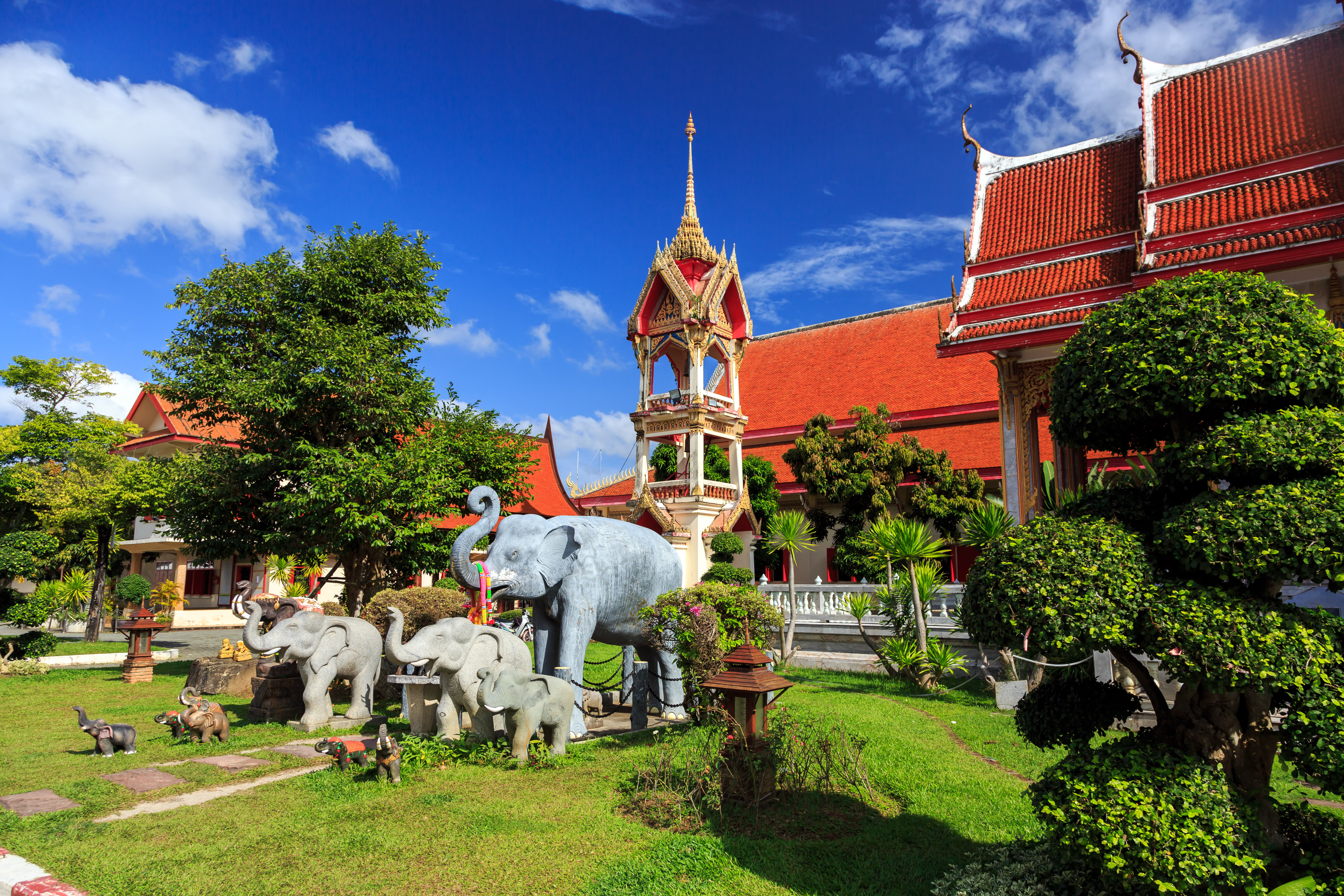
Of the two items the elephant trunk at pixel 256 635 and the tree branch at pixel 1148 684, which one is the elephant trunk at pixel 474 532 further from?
the tree branch at pixel 1148 684

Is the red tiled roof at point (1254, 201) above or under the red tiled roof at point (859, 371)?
under

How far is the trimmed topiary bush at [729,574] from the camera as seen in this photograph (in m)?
17.3

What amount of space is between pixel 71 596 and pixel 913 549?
23707 mm

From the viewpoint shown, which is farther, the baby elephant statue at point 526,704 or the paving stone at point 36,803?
the baby elephant statue at point 526,704

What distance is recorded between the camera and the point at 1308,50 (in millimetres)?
12438

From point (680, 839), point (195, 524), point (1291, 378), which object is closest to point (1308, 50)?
point (1291, 378)

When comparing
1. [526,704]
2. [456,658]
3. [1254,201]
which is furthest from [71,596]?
[1254,201]

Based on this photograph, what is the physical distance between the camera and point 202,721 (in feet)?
25.9

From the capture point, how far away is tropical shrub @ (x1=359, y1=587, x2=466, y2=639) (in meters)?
10.6

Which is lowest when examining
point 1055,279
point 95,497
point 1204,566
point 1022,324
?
point 1204,566

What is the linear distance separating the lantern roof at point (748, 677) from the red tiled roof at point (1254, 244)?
8.74m

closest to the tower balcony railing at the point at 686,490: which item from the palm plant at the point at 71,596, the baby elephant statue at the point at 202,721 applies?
the baby elephant statue at the point at 202,721

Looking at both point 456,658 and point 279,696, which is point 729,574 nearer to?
point 279,696

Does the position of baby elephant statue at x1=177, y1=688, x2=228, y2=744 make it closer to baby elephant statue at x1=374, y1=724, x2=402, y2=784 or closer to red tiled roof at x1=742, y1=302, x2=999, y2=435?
baby elephant statue at x1=374, y1=724, x2=402, y2=784
